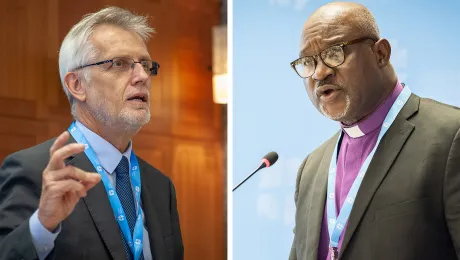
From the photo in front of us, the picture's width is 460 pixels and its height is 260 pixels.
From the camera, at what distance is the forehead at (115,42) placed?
279 cm

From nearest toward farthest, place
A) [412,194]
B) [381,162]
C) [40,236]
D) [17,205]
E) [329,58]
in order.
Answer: [40,236]
[17,205]
[412,194]
[381,162]
[329,58]

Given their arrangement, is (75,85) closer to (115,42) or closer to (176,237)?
(115,42)

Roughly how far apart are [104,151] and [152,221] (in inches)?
14.6

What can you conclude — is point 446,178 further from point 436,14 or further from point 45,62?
point 45,62

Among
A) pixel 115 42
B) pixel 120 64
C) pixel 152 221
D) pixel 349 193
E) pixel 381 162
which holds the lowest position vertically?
pixel 152 221

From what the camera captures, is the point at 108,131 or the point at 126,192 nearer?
the point at 126,192

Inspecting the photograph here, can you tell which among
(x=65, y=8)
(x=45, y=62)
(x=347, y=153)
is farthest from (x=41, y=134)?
(x=347, y=153)

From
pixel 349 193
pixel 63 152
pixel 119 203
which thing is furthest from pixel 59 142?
pixel 349 193

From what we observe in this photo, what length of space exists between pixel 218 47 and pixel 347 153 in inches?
78.1

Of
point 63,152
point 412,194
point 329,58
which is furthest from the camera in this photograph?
point 329,58

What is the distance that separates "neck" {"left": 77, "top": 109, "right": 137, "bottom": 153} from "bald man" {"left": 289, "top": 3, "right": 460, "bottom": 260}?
0.85 m

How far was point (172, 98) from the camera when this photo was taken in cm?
437

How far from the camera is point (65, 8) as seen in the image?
3836 mm

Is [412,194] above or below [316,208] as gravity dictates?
above
